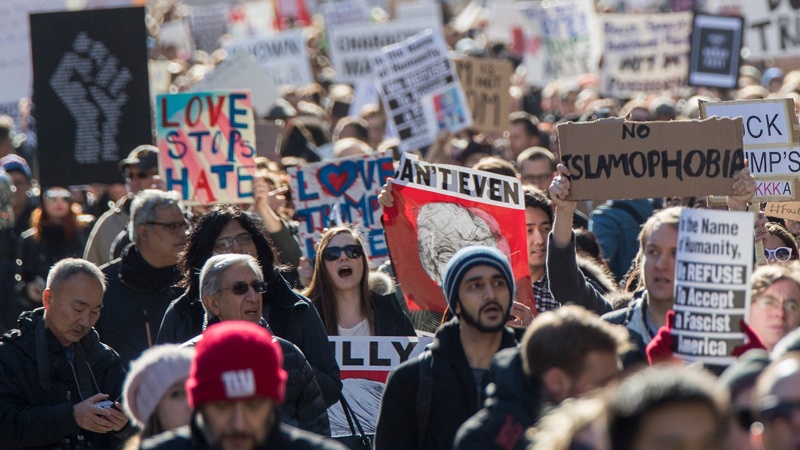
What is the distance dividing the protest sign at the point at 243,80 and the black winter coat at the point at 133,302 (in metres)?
6.45

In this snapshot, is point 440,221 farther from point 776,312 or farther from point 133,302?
point 776,312

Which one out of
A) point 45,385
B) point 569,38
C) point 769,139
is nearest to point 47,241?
point 45,385

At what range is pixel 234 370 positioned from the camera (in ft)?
12.8

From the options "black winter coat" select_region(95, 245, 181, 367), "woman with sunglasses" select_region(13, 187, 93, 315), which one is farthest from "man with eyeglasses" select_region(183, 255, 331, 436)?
"woman with sunglasses" select_region(13, 187, 93, 315)

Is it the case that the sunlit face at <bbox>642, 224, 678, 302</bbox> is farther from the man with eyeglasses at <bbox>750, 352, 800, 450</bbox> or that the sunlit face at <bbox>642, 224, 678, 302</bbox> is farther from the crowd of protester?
the man with eyeglasses at <bbox>750, 352, 800, 450</bbox>

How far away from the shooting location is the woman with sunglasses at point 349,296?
7102 millimetres

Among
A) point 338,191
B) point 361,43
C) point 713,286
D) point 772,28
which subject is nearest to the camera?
point 713,286

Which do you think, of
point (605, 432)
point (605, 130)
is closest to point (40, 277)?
point (605, 130)

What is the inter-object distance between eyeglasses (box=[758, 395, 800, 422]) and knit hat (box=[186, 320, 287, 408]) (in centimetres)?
125

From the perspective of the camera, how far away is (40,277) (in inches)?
382

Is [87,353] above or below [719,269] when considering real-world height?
below

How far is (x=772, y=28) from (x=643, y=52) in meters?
2.00

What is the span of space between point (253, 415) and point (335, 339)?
310 cm

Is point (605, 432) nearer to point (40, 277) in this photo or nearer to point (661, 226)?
point (661, 226)
